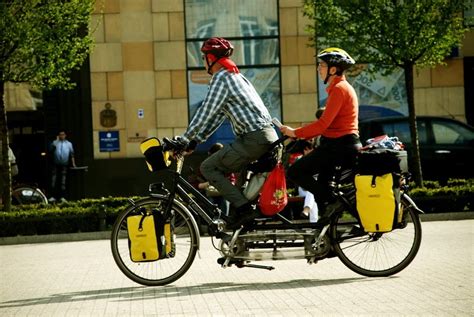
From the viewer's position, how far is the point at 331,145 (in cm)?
905

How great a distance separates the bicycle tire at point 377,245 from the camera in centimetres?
898

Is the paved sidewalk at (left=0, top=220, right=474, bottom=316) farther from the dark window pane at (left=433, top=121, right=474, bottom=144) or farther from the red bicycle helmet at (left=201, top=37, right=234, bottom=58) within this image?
the dark window pane at (left=433, top=121, right=474, bottom=144)

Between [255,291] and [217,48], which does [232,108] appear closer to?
[217,48]

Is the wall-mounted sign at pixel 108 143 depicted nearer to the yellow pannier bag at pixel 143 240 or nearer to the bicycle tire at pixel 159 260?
the bicycle tire at pixel 159 260

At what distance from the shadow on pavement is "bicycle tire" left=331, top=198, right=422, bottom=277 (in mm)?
146

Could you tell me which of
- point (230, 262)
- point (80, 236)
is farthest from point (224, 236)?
point (80, 236)

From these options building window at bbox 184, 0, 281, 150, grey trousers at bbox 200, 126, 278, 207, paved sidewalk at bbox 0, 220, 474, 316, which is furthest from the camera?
building window at bbox 184, 0, 281, 150

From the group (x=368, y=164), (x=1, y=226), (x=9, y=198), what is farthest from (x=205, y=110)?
(x=9, y=198)

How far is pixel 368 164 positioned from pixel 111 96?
17.5 metres

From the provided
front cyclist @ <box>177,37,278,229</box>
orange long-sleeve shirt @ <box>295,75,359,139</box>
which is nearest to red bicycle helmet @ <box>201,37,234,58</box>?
front cyclist @ <box>177,37,278,229</box>

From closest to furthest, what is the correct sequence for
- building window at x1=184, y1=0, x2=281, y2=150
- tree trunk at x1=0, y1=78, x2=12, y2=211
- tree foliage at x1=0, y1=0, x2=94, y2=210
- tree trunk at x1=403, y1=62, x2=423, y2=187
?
tree foliage at x1=0, y1=0, x2=94, y2=210 → tree trunk at x1=0, y1=78, x2=12, y2=211 → tree trunk at x1=403, y1=62, x2=423, y2=187 → building window at x1=184, y1=0, x2=281, y2=150

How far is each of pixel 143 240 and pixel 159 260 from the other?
26 centimetres

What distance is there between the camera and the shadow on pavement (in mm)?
8422

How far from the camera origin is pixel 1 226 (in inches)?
689
